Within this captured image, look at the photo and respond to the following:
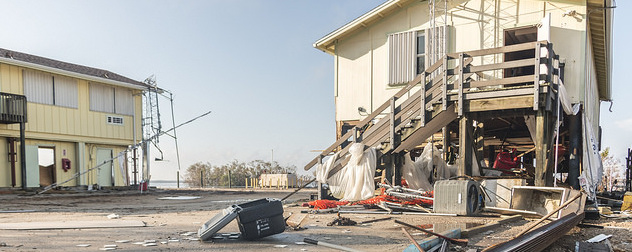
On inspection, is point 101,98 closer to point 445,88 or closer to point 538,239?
point 445,88

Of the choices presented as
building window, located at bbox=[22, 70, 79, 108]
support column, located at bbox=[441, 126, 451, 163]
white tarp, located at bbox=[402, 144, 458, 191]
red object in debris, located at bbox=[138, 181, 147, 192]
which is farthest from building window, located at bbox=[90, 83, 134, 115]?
support column, located at bbox=[441, 126, 451, 163]

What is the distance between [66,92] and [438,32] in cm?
1832

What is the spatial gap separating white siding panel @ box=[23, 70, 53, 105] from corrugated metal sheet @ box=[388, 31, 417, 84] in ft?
54.6

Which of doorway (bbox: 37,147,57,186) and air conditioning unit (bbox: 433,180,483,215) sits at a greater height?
air conditioning unit (bbox: 433,180,483,215)

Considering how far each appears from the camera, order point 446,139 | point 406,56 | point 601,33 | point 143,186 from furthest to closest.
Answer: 1. point 143,186
2. point 406,56
3. point 601,33
4. point 446,139

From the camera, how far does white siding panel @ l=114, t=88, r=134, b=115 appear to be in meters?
26.9

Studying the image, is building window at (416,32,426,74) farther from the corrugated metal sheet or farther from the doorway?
the doorway

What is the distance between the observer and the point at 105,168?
2611 centimetres

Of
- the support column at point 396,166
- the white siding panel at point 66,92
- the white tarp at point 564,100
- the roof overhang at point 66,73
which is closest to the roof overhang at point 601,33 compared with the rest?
the white tarp at point 564,100

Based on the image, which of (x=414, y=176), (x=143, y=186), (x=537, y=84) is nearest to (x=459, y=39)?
(x=537, y=84)

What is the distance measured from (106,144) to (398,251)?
2356 centimetres

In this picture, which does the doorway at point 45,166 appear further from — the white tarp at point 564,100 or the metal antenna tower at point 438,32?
the white tarp at point 564,100

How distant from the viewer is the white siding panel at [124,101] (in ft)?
88.1

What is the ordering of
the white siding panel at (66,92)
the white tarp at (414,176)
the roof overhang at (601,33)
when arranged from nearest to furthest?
the white tarp at (414,176)
the roof overhang at (601,33)
the white siding panel at (66,92)
